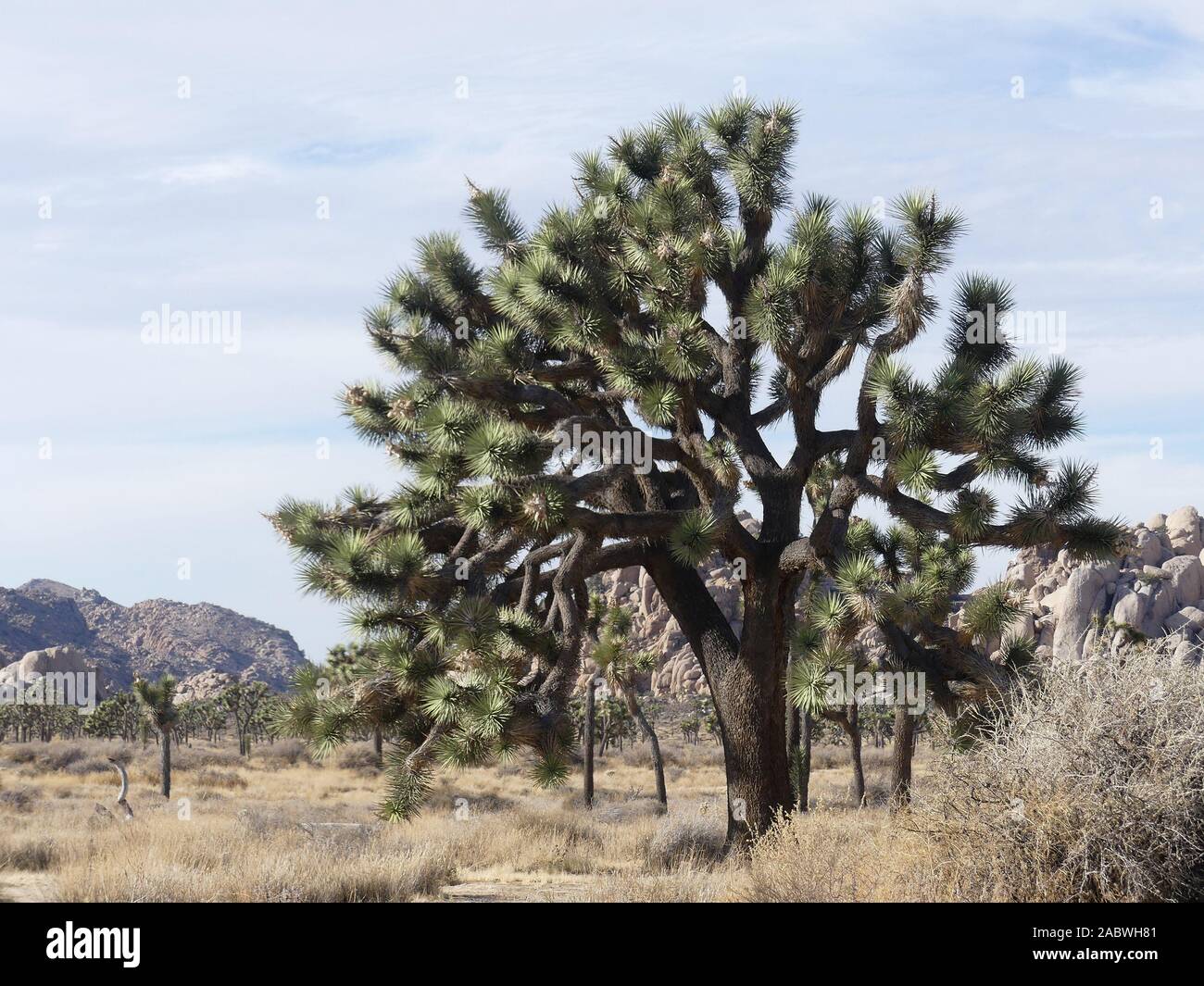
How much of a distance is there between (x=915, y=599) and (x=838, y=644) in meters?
0.81

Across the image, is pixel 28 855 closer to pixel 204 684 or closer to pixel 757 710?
pixel 757 710

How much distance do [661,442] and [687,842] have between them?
5.37 metres

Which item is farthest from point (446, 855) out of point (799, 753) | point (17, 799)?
point (17, 799)

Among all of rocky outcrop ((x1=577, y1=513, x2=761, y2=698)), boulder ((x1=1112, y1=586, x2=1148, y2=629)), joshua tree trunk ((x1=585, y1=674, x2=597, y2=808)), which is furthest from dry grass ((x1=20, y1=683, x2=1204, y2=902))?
rocky outcrop ((x1=577, y1=513, x2=761, y2=698))

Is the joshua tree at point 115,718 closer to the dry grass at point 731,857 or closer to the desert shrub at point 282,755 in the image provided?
the desert shrub at point 282,755

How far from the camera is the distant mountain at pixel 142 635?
9394 cm

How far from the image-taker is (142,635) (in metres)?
106

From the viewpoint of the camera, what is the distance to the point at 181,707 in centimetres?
4938

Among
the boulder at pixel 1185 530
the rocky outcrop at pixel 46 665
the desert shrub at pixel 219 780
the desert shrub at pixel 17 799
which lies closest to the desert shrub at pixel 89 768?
the desert shrub at pixel 219 780

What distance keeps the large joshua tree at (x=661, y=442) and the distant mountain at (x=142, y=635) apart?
265 feet

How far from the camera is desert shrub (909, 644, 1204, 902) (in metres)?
7.18
